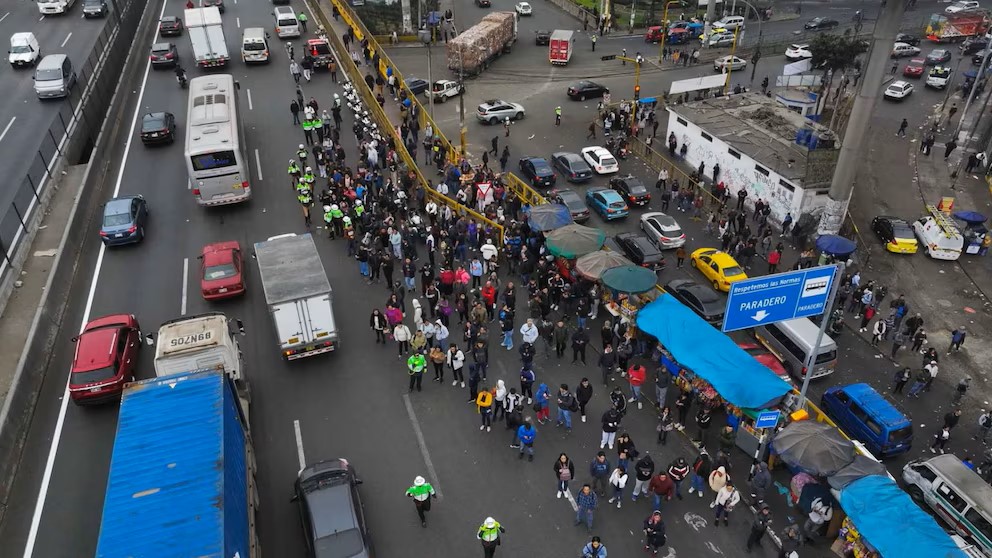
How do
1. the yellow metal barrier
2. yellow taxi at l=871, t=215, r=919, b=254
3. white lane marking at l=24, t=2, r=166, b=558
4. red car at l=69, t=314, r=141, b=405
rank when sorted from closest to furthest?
white lane marking at l=24, t=2, r=166, b=558
red car at l=69, t=314, r=141, b=405
the yellow metal barrier
yellow taxi at l=871, t=215, r=919, b=254

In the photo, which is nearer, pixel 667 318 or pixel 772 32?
pixel 667 318

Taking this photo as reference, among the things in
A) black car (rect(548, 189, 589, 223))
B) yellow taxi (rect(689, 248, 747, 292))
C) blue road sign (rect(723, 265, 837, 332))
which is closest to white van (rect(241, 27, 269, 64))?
black car (rect(548, 189, 589, 223))

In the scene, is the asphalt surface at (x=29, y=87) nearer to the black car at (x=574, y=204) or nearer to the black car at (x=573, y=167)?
the black car at (x=574, y=204)

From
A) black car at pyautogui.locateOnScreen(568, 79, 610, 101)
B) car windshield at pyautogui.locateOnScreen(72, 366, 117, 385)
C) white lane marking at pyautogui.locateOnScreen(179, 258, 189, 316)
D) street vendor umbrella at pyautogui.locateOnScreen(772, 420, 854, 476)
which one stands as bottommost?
white lane marking at pyautogui.locateOnScreen(179, 258, 189, 316)

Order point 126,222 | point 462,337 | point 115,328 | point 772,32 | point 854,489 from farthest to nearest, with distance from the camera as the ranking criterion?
point 772,32
point 126,222
point 462,337
point 115,328
point 854,489

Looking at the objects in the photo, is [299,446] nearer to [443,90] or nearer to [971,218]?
[971,218]

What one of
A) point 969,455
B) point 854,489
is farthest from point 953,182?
point 854,489

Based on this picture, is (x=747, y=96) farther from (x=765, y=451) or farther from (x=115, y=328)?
(x=115, y=328)

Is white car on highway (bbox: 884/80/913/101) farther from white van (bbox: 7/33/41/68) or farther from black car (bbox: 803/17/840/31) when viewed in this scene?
white van (bbox: 7/33/41/68)
